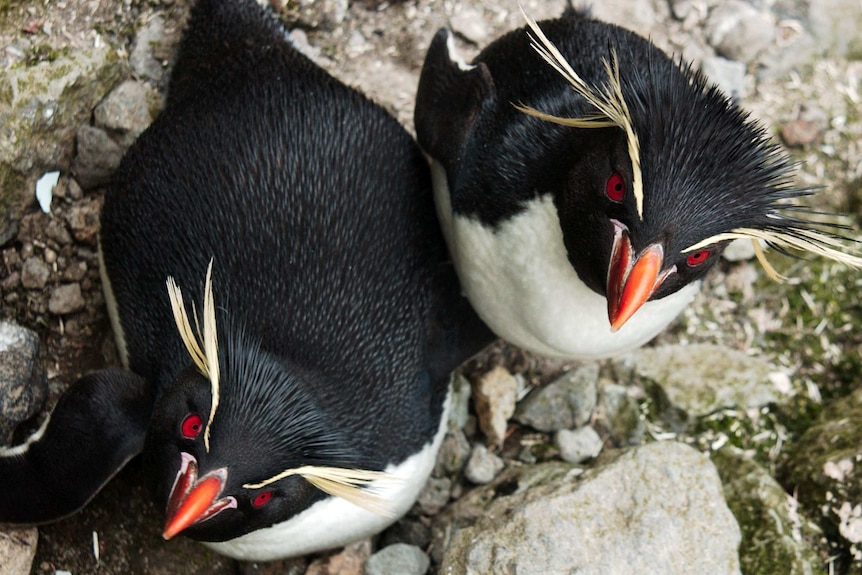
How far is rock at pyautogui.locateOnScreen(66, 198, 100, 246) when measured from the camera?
3252 millimetres

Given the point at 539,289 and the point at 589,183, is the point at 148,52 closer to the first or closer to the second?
the point at 539,289

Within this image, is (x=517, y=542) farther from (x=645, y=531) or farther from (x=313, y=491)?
(x=313, y=491)

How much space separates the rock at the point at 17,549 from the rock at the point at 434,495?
1.19 m

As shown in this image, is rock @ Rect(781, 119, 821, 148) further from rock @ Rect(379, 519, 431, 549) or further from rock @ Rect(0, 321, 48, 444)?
rock @ Rect(0, 321, 48, 444)

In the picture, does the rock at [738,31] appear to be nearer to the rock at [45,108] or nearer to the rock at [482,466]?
the rock at [482,466]

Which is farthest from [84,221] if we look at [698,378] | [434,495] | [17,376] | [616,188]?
[698,378]

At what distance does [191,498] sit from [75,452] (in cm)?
63

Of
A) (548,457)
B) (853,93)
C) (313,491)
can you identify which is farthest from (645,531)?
(853,93)

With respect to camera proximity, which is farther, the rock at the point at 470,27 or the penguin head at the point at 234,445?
the rock at the point at 470,27

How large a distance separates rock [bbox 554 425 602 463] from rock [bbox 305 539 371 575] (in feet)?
2.60

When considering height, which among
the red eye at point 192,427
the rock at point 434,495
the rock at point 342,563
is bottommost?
the rock at point 434,495

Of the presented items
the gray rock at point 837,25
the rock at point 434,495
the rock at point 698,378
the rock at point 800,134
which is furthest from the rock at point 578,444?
the gray rock at point 837,25

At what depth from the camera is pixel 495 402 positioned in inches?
133

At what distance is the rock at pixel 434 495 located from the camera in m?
3.23
